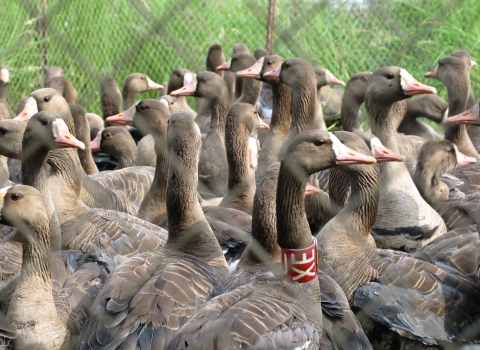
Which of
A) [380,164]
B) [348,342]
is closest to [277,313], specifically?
[348,342]

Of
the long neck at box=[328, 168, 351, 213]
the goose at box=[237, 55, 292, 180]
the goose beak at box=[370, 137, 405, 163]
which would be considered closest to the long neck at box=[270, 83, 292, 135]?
the goose at box=[237, 55, 292, 180]

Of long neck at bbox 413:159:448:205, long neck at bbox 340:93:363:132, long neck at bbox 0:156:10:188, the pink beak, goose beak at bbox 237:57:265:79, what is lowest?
long neck at bbox 413:159:448:205

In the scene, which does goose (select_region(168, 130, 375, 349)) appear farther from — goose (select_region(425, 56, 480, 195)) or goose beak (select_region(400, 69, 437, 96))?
goose (select_region(425, 56, 480, 195))

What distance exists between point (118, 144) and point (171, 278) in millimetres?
4098

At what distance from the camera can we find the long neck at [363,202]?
15.8ft

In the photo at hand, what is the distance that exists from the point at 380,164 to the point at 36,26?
3980 mm

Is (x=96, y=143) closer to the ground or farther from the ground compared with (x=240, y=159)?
closer to the ground

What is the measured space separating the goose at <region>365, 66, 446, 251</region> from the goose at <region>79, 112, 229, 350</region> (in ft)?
5.30

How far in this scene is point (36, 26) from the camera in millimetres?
7812

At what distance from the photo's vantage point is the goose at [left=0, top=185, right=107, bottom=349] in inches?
149

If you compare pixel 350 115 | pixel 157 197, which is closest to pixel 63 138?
pixel 157 197

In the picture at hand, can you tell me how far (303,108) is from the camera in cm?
668

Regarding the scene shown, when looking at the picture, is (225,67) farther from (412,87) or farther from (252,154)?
(412,87)

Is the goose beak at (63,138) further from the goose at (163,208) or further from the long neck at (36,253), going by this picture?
the long neck at (36,253)
